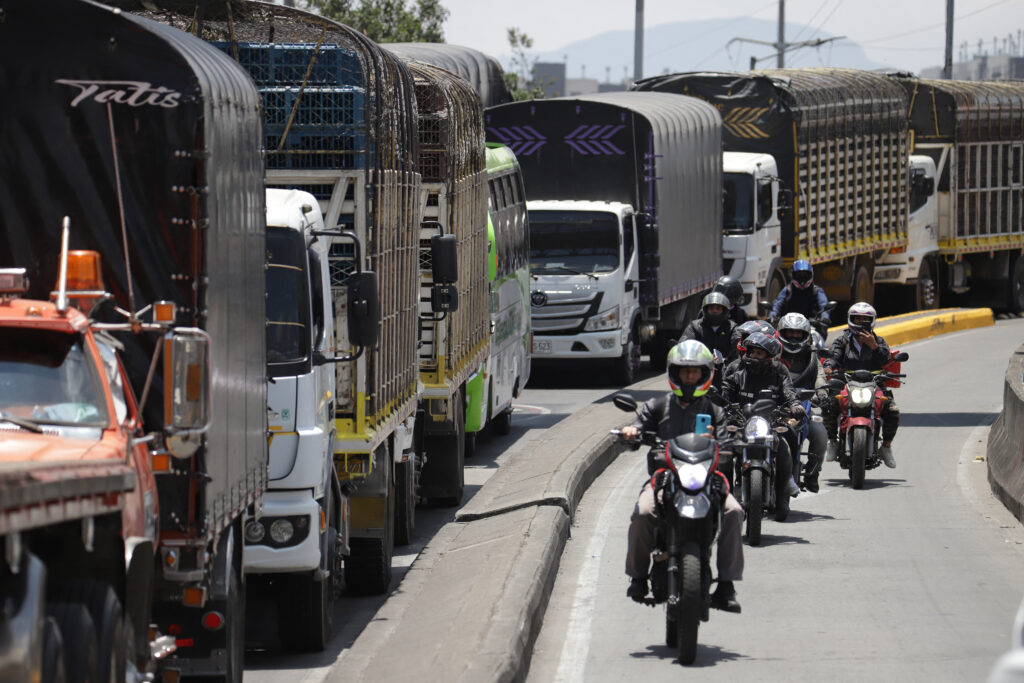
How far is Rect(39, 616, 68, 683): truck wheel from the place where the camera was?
5.68 metres

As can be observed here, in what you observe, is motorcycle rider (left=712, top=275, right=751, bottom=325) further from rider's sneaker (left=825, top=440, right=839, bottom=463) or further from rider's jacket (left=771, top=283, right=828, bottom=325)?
rider's sneaker (left=825, top=440, right=839, bottom=463)

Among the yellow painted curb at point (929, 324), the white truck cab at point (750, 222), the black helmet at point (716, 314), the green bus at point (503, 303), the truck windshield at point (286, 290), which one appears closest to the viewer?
the truck windshield at point (286, 290)

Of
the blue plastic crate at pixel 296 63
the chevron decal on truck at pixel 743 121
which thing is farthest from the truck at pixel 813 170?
the blue plastic crate at pixel 296 63

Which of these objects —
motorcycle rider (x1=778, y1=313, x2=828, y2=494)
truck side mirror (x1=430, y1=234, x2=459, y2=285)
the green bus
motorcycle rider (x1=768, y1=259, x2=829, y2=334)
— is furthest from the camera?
motorcycle rider (x1=768, y1=259, x2=829, y2=334)

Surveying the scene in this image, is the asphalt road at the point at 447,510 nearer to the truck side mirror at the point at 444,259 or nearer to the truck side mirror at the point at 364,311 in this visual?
the truck side mirror at the point at 364,311

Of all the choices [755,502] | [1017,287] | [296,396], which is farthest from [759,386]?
[1017,287]

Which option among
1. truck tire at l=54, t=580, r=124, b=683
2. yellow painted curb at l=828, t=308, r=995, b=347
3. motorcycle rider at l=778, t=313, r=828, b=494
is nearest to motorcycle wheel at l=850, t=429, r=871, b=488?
motorcycle rider at l=778, t=313, r=828, b=494

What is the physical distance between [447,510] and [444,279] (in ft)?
8.00

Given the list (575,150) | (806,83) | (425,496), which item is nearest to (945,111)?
(806,83)

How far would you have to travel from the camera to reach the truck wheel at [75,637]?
5.98 metres

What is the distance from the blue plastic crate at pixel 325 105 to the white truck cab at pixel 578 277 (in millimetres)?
12887

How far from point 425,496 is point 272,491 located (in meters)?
5.98

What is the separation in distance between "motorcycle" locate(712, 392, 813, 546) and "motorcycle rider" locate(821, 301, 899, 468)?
259cm

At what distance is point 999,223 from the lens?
132 ft
